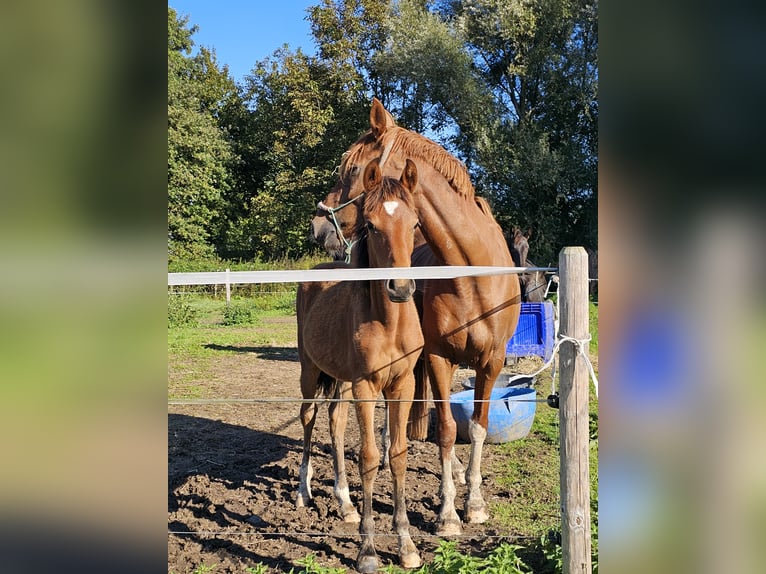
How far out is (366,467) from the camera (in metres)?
2.55

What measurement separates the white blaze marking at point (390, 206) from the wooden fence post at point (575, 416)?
914 mm

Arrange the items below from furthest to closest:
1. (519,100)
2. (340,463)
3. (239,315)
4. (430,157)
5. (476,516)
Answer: (519,100)
(239,315)
(430,157)
(340,463)
(476,516)

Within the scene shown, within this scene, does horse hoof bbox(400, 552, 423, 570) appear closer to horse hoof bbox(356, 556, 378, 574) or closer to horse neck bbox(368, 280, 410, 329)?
horse hoof bbox(356, 556, 378, 574)

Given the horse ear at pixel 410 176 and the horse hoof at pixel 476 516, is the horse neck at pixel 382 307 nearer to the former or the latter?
the horse ear at pixel 410 176

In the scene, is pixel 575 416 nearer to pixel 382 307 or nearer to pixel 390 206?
pixel 382 307

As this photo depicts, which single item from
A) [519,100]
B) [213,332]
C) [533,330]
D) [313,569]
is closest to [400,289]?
[313,569]

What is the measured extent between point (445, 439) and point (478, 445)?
0.81 ft

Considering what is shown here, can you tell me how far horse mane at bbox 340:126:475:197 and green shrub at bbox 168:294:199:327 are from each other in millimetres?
7854

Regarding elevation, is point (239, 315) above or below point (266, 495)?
above

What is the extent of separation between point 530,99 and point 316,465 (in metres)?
14.1

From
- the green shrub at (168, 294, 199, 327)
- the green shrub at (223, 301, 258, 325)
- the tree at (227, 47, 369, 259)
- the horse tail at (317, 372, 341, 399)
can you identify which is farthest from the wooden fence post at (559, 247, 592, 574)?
the tree at (227, 47, 369, 259)

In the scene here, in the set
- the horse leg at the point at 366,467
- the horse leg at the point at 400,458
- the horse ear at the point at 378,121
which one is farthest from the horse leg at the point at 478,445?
the horse ear at the point at 378,121

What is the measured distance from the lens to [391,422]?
2.62 m
